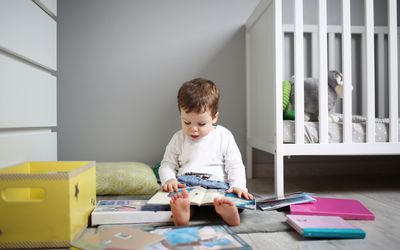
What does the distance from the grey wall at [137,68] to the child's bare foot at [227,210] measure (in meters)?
1.06

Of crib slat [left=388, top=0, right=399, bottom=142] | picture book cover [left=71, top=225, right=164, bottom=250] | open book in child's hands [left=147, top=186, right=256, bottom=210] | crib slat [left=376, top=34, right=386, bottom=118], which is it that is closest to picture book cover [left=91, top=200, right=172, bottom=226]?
open book in child's hands [left=147, top=186, right=256, bottom=210]

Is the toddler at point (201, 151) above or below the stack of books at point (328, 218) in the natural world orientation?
above

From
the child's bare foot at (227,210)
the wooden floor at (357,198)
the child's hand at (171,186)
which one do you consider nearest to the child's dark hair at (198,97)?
the child's hand at (171,186)

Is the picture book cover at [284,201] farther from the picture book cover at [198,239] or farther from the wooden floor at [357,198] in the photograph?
the picture book cover at [198,239]

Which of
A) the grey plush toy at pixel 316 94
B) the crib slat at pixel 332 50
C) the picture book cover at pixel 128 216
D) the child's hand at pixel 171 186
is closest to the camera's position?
the picture book cover at pixel 128 216

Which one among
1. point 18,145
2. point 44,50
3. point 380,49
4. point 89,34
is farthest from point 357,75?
point 18,145

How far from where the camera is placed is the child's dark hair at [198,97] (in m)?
1.23

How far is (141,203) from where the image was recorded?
114 centimetres

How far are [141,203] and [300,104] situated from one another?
76 centimetres

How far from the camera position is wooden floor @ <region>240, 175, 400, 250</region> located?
35.3 inches

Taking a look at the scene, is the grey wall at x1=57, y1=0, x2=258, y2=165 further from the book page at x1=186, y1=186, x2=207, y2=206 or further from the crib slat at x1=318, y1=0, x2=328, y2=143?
the book page at x1=186, y1=186, x2=207, y2=206

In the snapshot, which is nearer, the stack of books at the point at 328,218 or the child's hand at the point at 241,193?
the stack of books at the point at 328,218

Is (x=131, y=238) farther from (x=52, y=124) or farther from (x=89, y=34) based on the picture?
(x=89, y=34)

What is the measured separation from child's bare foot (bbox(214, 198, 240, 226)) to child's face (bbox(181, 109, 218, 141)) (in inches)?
13.3
